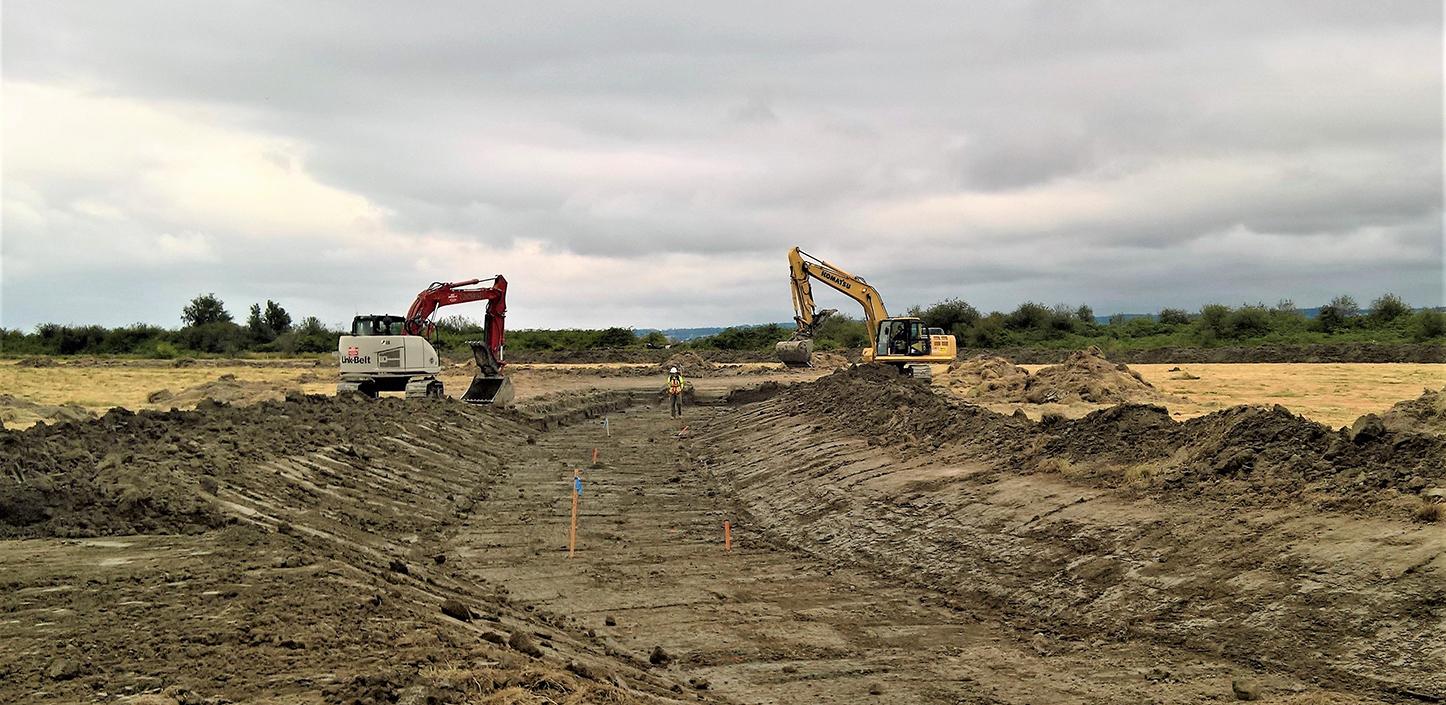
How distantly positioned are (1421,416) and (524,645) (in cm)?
1161

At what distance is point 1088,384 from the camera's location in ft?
109

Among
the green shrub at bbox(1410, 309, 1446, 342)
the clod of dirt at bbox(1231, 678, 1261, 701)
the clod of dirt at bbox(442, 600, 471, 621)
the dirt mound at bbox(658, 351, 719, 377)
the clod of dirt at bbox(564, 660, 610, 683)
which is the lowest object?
the clod of dirt at bbox(1231, 678, 1261, 701)

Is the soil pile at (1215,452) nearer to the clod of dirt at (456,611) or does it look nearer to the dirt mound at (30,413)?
the clod of dirt at (456,611)

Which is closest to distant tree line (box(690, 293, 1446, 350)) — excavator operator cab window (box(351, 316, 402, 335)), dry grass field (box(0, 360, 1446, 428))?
dry grass field (box(0, 360, 1446, 428))

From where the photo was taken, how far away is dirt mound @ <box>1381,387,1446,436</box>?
12.5 m

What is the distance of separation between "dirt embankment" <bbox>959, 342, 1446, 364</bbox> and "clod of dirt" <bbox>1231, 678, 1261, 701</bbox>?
5288cm

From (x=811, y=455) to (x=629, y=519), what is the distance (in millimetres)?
5331

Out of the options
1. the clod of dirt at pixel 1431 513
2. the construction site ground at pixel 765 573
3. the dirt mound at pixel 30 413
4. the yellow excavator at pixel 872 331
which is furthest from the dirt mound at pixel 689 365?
the clod of dirt at pixel 1431 513

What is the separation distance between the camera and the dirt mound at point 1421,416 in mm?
12503

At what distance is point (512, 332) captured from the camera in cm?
10388

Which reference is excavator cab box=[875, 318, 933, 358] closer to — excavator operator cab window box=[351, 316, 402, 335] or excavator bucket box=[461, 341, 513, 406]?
excavator bucket box=[461, 341, 513, 406]

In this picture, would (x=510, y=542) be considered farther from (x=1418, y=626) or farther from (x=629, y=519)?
(x=1418, y=626)

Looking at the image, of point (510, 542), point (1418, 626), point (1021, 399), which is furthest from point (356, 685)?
point (1021, 399)

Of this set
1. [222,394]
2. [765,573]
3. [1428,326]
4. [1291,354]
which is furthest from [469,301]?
[1428,326]
